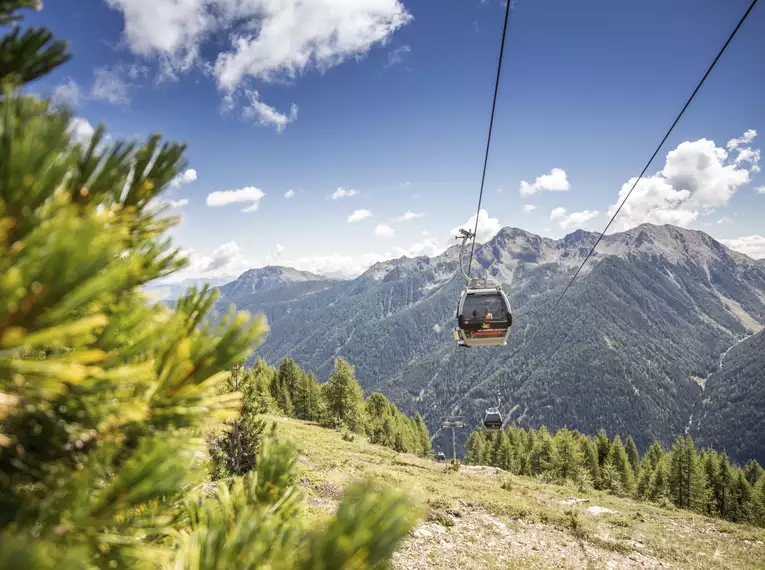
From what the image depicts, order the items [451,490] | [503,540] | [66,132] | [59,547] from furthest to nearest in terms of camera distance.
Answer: [451,490], [503,540], [59,547], [66,132]

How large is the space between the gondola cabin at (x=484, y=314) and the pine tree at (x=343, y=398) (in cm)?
4670

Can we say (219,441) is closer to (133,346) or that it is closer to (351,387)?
(133,346)

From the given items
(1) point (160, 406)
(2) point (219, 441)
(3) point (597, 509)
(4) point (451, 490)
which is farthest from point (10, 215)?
(3) point (597, 509)

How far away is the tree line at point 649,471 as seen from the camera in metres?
58.4

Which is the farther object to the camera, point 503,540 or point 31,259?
point 503,540

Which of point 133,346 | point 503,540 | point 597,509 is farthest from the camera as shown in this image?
point 597,509

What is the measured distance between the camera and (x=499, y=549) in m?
16.2

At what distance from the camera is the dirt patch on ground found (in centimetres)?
1441

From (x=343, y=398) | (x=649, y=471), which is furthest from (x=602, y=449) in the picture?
(x=343, y=398)

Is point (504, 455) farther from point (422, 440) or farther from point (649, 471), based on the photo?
point (649, 471)

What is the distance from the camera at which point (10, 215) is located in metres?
0.94

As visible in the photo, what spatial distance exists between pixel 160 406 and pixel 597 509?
112ft

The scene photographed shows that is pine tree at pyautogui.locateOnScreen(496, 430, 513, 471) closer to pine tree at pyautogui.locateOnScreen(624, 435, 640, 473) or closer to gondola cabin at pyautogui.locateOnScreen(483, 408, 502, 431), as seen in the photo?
pine tree at pyautogui.locateOnScreen(624, 435, 640, 473)

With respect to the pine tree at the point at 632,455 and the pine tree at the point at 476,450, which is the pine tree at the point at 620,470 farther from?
the pine tree at the point at 476,450
